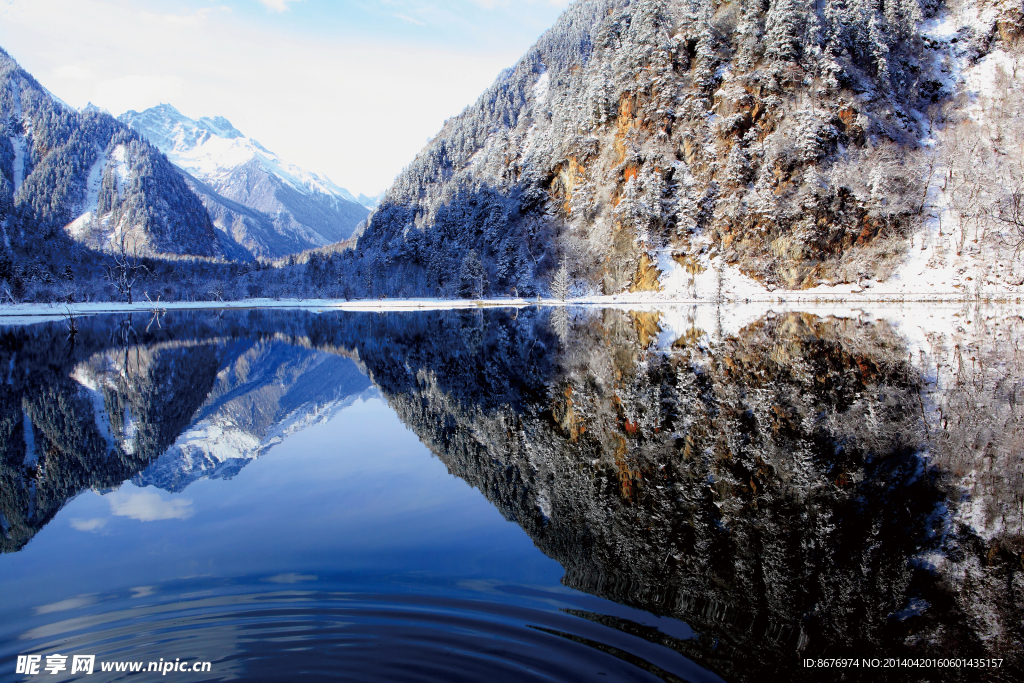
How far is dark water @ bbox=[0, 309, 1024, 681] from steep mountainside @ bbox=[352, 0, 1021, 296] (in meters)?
70.1

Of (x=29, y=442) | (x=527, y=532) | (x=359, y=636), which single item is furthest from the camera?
(x=29, y=442)

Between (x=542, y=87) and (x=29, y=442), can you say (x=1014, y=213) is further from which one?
(x=542, y=87)

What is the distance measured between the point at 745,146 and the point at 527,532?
9019 cm

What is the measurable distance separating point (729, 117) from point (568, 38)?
265ft

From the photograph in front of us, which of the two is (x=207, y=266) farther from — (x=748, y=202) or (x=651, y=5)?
(x=748, y=202)

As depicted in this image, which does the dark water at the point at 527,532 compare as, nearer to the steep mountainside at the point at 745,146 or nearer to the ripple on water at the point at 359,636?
the ripple on water at the point at 359,636

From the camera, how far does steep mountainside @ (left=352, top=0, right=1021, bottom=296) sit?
253 ft

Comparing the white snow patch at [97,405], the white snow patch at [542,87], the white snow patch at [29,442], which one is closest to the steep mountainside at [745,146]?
the white snow patch at [542,87]

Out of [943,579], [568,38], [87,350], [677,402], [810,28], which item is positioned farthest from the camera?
[568,38]

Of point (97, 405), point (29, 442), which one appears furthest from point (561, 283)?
point (29, 442)

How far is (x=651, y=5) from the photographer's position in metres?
97.5

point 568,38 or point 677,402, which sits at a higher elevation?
point 568,38

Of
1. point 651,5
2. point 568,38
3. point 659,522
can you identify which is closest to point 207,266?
point 568,38

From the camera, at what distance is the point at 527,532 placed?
23.8ft
